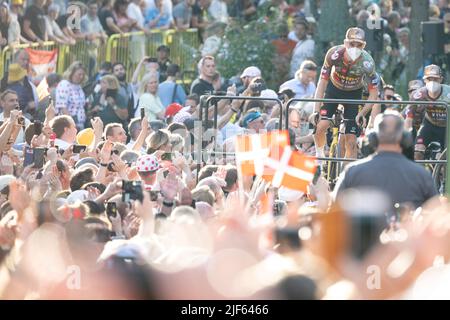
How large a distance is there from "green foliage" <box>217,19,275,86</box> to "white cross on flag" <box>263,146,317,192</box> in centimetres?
1213

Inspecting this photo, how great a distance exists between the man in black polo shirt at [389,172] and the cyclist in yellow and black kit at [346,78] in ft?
21.0

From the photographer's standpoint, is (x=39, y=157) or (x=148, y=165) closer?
(x=148, y=165)

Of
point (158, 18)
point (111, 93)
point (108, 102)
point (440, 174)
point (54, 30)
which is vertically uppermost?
point (158, 18)

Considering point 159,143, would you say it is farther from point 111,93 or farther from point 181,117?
point 111,93

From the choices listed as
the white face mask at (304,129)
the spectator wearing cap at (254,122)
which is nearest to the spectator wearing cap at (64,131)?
the spectator wearing cap at (254,122)

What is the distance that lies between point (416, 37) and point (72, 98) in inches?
231

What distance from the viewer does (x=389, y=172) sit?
10062 millimetres

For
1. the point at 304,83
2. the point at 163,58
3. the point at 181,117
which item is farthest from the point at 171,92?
the point at 181,117

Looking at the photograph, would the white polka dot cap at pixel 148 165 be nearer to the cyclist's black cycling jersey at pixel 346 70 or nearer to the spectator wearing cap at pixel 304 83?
the cyclist's black cycling jersey at pixel 346 70

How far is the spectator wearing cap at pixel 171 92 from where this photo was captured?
20922mm

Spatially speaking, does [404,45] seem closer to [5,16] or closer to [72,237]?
[5,16]

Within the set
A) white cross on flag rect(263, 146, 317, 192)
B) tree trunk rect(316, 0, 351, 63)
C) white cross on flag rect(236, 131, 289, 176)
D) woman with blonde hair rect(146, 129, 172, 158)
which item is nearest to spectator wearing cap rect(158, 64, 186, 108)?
tree trunk rect(316, 0, 351, 63)

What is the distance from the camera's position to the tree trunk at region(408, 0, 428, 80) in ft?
77.7

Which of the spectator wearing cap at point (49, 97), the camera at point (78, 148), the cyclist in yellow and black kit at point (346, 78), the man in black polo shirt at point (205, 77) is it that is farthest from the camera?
the man in black polo shirt at point (205, 77)
